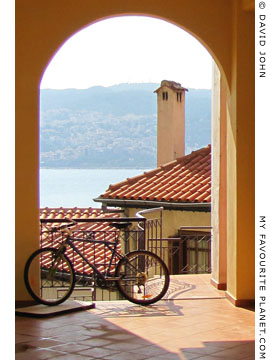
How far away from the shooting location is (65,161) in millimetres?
62500

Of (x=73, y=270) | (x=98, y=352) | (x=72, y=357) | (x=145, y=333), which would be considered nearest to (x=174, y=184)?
(x=73, y=270)

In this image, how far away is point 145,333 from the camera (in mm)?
6723

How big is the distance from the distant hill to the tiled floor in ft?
161

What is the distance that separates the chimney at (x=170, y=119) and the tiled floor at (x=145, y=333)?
13067 mm

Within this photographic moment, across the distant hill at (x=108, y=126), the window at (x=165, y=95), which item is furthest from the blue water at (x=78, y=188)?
the window at (x=165, y=95)

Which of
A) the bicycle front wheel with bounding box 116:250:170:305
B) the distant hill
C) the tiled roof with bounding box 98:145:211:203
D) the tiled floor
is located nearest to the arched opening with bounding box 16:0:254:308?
the tiled floor

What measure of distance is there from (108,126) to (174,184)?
52.3 metres

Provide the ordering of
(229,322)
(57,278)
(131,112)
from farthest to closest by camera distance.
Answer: (131,112) < (57,278) < (229,322)

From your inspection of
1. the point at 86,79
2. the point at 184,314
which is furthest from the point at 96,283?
the point at 86,79

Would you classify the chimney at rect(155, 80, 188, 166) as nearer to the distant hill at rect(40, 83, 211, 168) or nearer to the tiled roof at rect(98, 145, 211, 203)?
the tiled roof at rect(98, 145, 211, 203)

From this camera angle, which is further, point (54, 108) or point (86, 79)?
point (86, 79)
